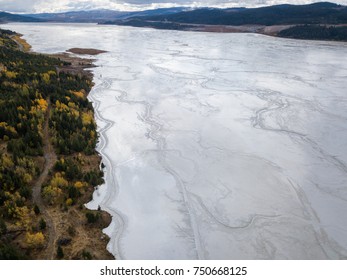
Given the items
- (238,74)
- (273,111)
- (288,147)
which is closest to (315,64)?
(238,74)

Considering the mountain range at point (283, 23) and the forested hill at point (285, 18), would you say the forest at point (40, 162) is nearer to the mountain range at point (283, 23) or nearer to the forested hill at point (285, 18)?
the mountain range at point (283, 23)

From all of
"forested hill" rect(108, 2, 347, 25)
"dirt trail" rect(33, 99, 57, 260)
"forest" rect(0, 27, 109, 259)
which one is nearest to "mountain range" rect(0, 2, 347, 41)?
"forested hill" rect(108, 2, 347, 25)

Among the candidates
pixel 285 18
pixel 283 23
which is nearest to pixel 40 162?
pixel 283 23

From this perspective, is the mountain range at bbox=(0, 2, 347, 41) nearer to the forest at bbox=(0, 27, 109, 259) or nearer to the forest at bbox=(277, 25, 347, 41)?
the forest at bbox=(277, 25, 347, 41)

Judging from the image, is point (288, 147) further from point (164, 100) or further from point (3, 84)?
point (3, 84)

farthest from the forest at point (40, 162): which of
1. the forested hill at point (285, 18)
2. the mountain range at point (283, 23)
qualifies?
the forested hill at point (285, 18)
